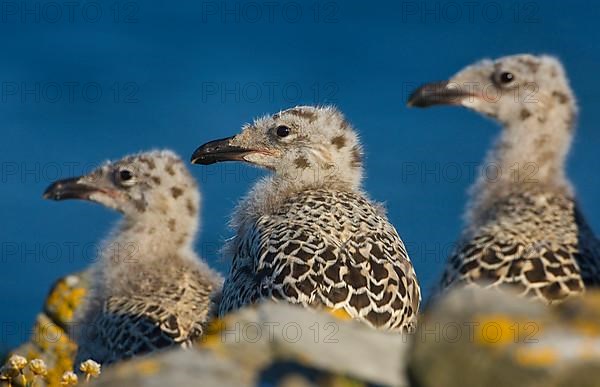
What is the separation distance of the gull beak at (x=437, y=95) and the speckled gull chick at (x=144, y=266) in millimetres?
2603

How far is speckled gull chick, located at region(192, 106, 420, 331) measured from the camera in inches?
301

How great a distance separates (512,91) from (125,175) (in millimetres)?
4248

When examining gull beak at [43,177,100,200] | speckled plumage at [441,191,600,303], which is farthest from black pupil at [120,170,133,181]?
speckled plumage at [441,191,600,303]

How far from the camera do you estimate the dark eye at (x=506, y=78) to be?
36.8ft

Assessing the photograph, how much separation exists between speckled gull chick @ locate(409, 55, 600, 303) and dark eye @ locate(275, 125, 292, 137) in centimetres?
165

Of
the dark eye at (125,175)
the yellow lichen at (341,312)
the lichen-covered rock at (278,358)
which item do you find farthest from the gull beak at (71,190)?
the lichen-covered rock at (278,358)

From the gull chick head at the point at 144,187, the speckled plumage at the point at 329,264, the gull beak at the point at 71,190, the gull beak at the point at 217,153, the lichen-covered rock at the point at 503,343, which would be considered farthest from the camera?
the gull beak at the point at 71,190

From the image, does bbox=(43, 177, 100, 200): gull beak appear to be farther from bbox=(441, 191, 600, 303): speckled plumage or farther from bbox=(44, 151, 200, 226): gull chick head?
bbox=(441, 191, 600, 303): speckled plumage

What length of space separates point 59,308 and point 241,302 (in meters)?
5.83

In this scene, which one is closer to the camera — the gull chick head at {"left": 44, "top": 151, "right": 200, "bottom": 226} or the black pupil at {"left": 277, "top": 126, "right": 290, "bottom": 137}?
the black pupil at {"left": 277, "top": 126, "right": 290, "bottom": 137}

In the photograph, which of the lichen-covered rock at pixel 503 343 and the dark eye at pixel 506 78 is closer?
the lichen-covered rock at pixel 503 343

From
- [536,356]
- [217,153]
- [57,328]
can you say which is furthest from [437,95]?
[536,356]

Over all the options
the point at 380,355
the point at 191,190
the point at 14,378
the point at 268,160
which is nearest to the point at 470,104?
the point at 268,160

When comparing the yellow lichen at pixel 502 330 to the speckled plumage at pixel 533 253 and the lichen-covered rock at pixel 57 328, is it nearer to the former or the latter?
the speckled plumage at pixel 533 253
